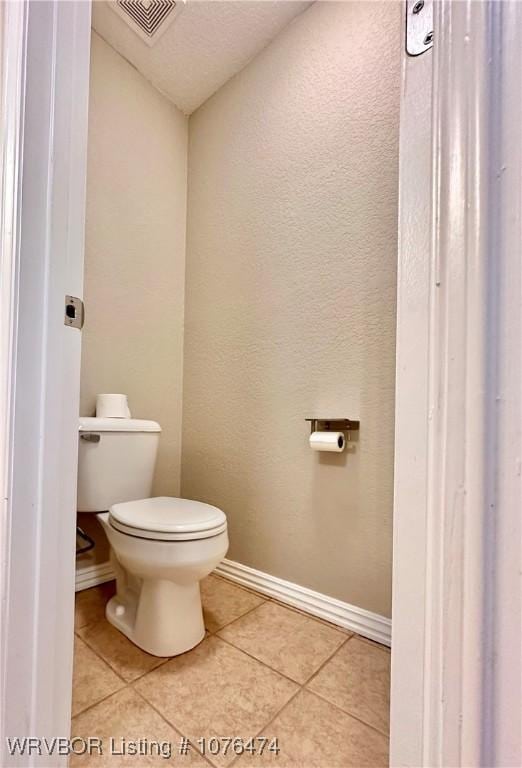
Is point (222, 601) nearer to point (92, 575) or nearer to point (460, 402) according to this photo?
point (92, 575)

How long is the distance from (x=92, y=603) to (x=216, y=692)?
71cm

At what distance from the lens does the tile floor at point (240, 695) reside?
0.80 m

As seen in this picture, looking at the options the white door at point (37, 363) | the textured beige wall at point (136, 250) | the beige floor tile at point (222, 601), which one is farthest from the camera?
the textured beige wall at point (136, 250)

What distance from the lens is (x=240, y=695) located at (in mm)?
954

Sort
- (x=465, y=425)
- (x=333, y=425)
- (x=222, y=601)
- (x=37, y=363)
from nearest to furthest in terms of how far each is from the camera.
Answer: (x=465, y=425)
(x=37, y=363)
(x=333, y=425)
(x=222, y=601)

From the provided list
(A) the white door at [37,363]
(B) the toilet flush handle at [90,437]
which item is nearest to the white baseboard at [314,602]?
(B) the toilet flush handle at [90,437]

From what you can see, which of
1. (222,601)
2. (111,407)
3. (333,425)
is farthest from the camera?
(111,407)

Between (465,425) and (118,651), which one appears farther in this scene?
(118,651)

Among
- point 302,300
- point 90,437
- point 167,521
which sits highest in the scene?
point 302,300

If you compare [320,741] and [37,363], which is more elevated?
[37,363]

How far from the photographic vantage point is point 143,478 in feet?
4.97

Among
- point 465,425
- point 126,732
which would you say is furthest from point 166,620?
point 465,425

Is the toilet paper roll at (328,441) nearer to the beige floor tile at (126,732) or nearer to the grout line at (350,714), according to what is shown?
the grout line at (350,714)

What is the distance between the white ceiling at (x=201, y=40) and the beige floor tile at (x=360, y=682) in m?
2.44
